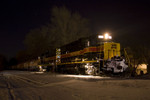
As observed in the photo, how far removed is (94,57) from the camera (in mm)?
15156

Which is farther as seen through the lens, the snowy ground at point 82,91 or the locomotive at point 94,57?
the locomotive at point 94,57

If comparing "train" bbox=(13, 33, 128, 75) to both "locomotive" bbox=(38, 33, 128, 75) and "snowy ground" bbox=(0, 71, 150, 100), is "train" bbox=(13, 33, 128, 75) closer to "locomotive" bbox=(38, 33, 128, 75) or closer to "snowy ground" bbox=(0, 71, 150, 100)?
"locomotive" bbox=(38, 33, 128, 75)

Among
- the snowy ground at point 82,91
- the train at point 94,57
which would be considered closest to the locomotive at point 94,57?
the train at point 94,57

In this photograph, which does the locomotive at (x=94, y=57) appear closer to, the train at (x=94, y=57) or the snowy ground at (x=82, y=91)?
the train at (x=94, y=57)

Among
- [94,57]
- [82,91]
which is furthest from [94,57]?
[82,91]

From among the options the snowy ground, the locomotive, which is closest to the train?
the locomotive

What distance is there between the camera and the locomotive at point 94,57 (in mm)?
13125

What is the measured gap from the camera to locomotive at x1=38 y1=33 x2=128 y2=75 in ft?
43.1

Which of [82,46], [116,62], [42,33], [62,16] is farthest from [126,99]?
[42,33]

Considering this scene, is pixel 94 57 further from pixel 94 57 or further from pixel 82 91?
pixel 82 91

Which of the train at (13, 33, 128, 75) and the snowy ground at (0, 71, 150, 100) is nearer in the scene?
the snowy ground at (0, 71, 150, 100)

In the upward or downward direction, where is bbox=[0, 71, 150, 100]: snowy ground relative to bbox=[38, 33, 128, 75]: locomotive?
downward

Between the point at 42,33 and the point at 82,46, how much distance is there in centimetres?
2593

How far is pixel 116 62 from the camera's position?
12.9 metres
